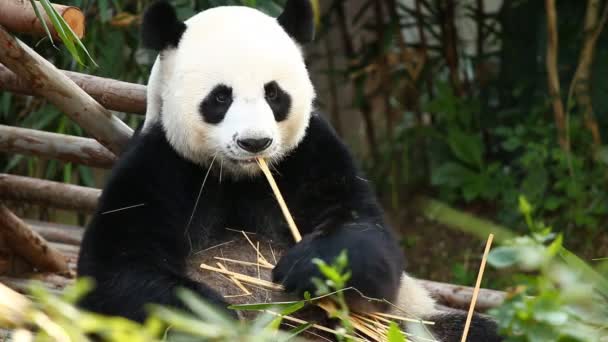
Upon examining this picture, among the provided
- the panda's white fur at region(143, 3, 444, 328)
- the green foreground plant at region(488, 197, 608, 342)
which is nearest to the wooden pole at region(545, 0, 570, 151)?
the panda's white fur at region(143, 3, 444, 328)

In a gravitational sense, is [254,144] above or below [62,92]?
below

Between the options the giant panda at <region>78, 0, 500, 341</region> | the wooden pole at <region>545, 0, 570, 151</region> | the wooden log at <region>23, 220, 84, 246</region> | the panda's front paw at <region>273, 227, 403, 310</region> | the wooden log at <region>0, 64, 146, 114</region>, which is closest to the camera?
the panda's front paw at <region>273, 227, 403, 310</region>

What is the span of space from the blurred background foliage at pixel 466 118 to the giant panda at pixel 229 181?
1565mm

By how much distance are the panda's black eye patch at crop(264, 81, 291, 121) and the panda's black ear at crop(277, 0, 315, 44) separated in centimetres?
31

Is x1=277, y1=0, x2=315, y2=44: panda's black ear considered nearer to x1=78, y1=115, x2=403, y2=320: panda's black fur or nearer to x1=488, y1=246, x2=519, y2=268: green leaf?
x1=78, y1=115, x2=403, y2=320: panda's black fur

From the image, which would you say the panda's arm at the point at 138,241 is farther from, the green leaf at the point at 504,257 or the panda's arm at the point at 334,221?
the green leaf at the point at 504,257

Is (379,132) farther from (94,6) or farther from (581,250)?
(94,6)

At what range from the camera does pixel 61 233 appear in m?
4.58

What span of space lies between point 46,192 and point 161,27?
1596 mm

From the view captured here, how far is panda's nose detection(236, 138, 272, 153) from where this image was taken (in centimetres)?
271

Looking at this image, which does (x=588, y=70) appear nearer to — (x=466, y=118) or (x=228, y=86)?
(x=466, y=118)

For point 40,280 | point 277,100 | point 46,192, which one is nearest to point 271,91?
point 277,100

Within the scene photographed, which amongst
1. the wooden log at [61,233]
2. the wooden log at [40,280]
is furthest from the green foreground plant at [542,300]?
the wooden log at [61,233]

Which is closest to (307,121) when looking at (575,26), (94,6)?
(94,6)
